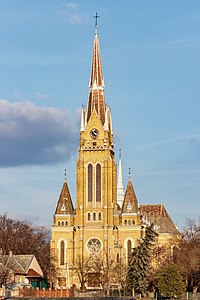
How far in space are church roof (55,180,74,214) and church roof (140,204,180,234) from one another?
27218mm

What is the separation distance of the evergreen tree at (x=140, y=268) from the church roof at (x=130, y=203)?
122ft

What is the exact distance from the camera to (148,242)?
82812mm

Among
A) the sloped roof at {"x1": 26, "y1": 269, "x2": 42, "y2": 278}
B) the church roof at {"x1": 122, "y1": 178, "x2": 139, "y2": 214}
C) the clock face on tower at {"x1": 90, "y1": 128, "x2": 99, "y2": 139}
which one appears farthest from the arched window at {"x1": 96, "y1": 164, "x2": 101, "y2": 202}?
the sloped roof at {"x1": 26, "y1": 269, "x2": 42, "y2": 278}

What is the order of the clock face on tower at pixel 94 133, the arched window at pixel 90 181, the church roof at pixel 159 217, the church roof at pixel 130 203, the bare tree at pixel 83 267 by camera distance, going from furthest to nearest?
the church roof at pixel 159 217 → the clock face on tower at pixel 94 133 → the arched window at pixel 90 181 → the church roof at pixel 130 203 → the bare tree at pixel 83 267

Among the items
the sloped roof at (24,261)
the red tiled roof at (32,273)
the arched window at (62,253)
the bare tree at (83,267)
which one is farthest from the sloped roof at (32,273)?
the arched window at (62,253)

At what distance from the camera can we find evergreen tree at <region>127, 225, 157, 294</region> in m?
80.9

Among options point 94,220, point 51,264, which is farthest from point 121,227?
point 51,264

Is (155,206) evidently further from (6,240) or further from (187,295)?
(187,295)

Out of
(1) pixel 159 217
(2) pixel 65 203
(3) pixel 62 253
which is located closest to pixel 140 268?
(3) pixel 62 253

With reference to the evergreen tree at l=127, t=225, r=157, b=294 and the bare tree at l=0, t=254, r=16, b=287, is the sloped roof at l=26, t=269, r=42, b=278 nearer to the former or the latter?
the bare tree at l=0, t=254, r=16, b=287

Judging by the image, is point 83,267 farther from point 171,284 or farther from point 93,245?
point 171,284

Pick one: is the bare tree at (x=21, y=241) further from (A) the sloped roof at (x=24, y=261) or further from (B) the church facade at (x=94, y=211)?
(A) the sloped roof at (x=24, y=261)

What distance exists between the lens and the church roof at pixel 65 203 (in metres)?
123

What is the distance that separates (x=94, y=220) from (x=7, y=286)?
132 ft
